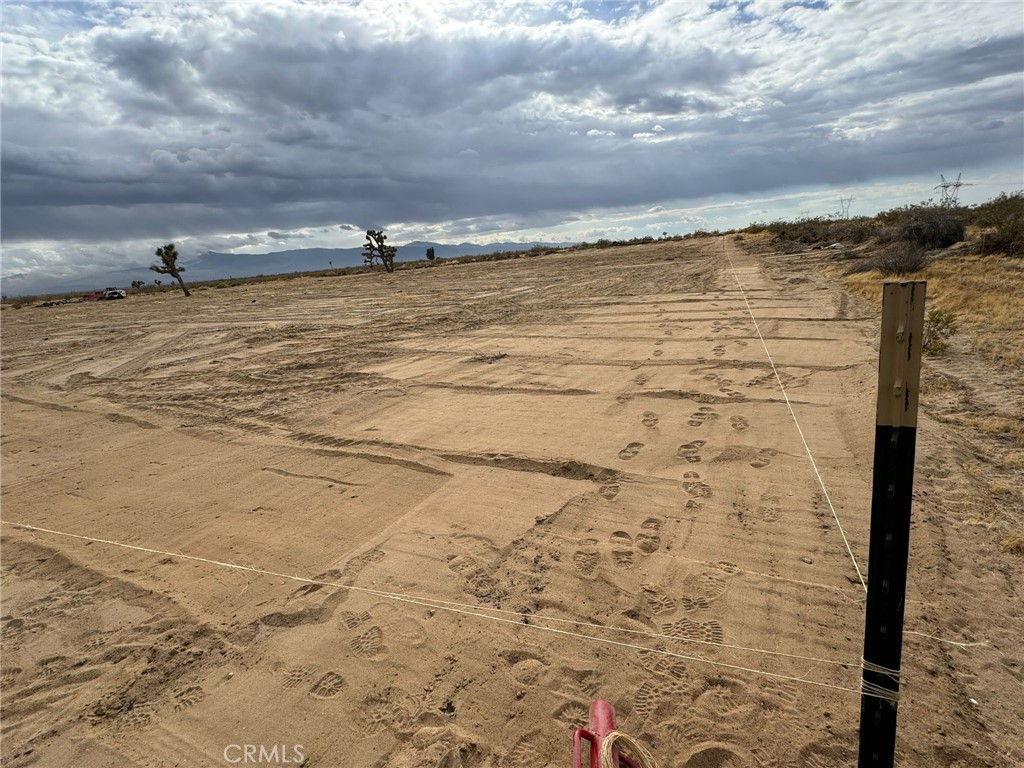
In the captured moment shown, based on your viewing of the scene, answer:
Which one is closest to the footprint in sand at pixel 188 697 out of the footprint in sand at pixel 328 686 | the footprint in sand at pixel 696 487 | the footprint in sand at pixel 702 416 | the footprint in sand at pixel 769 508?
the footprint in sand at pixel 328 686

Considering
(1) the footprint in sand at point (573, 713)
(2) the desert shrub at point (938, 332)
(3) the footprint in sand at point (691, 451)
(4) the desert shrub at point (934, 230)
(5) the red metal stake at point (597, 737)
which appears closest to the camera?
(5) the red metal stake at point (597, 737)

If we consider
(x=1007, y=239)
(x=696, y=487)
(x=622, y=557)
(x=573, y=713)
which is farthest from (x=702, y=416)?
(x=1007, y=239)

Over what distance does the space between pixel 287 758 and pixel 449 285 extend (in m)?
23.3

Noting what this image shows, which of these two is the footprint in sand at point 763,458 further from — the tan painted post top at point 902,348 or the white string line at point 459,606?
the tan painted post top at point 902,348

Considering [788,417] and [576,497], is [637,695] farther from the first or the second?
[788,417]

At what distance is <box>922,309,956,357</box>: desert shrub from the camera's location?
7.74 m

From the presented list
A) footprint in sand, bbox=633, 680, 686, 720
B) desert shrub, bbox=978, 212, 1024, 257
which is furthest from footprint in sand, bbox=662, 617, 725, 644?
desert shrub, bbox=978, 212, 1024, 257

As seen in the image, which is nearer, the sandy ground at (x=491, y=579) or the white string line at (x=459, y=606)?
the sandy ground at (x=491, y=579)

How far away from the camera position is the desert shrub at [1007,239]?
14.4 m

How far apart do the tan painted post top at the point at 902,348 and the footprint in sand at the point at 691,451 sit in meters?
3.39

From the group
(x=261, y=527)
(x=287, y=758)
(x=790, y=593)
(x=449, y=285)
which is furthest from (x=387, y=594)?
(x=449, y=285)

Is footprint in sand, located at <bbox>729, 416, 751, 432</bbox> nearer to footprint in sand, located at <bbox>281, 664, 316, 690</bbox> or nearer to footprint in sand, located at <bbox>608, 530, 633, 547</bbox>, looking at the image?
footprint in sand, located at <bbox>608, 530, 633, 547</bbox>

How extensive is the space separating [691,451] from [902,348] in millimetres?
3656

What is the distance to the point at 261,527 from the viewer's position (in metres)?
4.53
